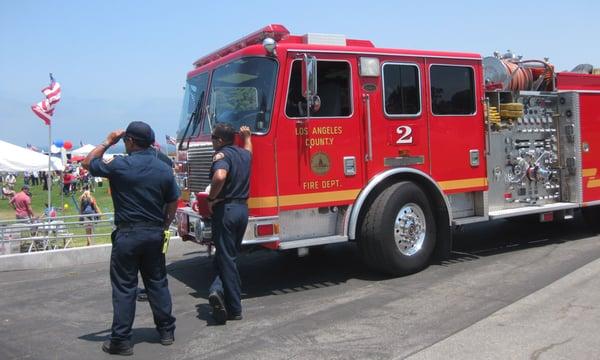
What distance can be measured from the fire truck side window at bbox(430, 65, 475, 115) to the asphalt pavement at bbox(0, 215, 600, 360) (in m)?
2.01

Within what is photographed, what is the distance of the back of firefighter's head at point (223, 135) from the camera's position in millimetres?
5645

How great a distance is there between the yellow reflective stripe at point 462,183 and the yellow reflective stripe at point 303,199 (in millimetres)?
1325

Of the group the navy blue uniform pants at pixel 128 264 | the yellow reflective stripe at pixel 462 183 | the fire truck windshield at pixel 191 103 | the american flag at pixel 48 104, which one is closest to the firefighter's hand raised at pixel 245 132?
the fire truck windshield at pixel 191 103

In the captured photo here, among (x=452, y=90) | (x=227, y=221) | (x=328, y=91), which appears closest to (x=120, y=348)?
(x=227, y=221)

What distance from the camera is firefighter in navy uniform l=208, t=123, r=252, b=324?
5383mm

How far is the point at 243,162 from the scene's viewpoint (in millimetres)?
5590

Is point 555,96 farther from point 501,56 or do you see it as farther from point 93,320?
point 93,320

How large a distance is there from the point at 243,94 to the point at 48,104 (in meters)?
8.44

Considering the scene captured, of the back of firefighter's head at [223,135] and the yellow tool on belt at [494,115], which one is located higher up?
the yellow tool on belt at [494,115]

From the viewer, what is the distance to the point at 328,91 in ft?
21.4

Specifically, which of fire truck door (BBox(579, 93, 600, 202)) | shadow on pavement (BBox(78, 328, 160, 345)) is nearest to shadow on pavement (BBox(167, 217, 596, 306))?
shadow on pavement (BBox(78, 328, 160, 345))

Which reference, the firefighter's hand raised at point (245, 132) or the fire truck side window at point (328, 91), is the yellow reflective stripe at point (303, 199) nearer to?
the firefighter's hand raised at point (245, 132)

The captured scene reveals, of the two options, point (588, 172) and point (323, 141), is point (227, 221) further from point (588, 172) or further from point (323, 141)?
point (588, 172)

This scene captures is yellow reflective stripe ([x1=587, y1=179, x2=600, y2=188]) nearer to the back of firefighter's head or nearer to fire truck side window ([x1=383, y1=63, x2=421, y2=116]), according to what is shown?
fire truck side window ([x1=383, y1=63, x2=421, y2=116])
